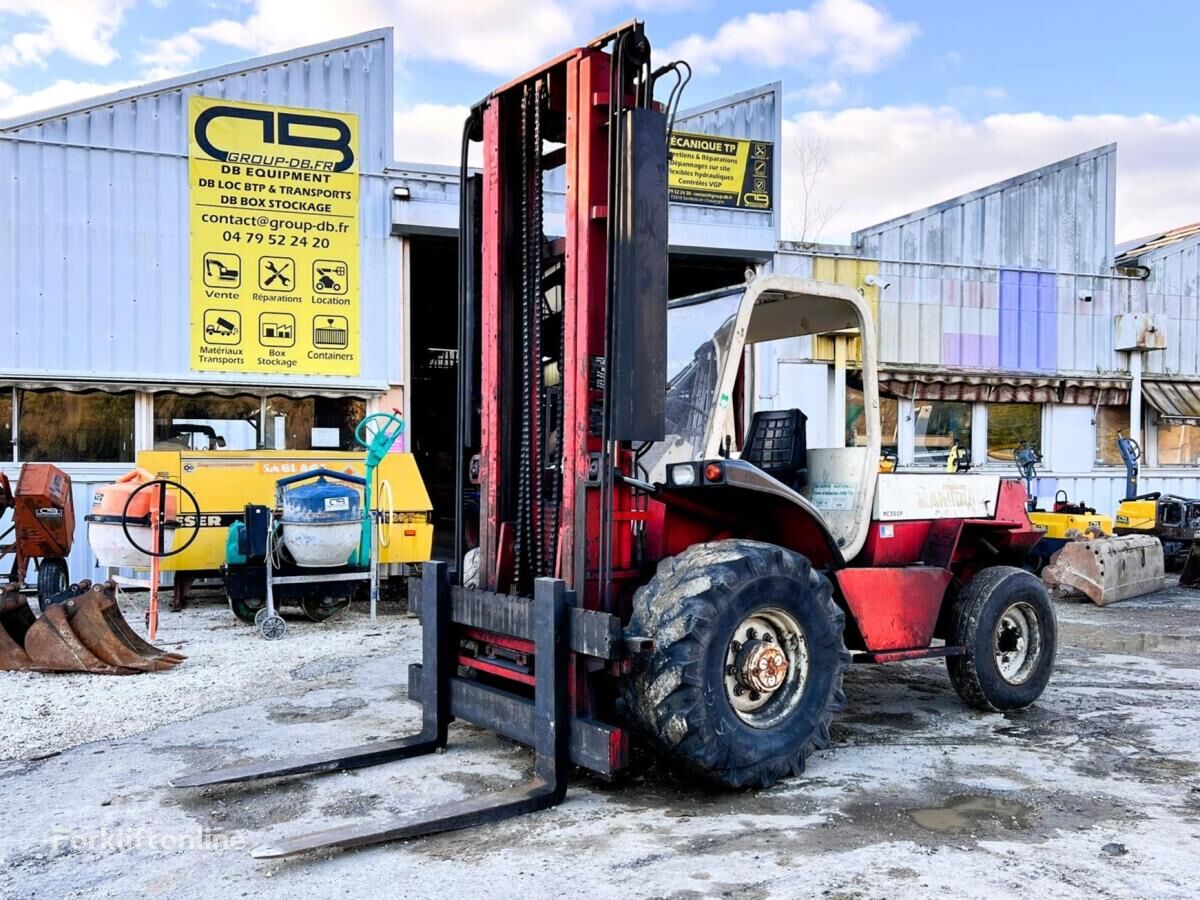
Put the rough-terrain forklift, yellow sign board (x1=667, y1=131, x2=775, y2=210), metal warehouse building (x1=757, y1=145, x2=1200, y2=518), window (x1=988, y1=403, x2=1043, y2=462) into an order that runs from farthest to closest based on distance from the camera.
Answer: window (x1=988, y1=403, x2=1043, y2=462), metal warehouse building (x1=757, y1=145, x2=1200, y2=518), yellow sign board (x1=667, y1=131, x2=775, y2=210), the rough-terrain forklift

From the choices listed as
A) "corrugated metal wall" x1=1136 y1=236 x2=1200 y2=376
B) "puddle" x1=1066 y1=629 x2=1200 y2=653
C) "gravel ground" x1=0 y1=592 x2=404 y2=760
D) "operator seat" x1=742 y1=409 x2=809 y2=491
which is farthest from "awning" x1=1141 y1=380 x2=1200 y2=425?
"operator seat" x1=742 y1=409 x2=809 y2=491

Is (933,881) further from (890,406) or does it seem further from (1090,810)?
(890,406)

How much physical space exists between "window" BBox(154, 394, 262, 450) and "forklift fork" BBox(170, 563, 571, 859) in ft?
29.9

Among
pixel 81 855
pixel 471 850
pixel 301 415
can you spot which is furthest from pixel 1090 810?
pixel 301 415

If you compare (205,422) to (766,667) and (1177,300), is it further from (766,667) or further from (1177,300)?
(1177,300)

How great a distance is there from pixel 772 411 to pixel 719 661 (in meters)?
2.07

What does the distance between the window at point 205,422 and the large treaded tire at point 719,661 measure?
1040 cm

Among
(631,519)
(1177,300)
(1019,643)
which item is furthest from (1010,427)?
(631,519)

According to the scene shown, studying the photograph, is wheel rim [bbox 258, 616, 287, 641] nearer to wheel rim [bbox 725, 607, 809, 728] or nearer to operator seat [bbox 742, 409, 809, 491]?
operator seat [bbox 742, 409, 809, 491]

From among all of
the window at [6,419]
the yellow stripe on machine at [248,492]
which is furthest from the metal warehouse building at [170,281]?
the yellow stripe on machine at [248,492]

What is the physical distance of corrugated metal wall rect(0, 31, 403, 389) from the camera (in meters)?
→ 13.2

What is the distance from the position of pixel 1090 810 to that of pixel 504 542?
3088mm

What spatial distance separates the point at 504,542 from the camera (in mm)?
5621

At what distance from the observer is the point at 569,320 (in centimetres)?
520
